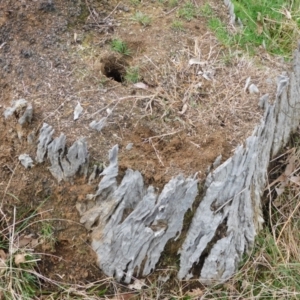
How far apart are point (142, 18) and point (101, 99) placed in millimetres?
696

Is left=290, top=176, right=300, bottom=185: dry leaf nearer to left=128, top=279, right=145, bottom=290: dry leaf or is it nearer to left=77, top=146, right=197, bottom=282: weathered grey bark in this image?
left=77, top=146, right=197, bottom=282: weathered grey bark

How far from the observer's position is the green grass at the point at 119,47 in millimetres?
3143

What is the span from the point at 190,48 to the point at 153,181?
A: 3.10ft

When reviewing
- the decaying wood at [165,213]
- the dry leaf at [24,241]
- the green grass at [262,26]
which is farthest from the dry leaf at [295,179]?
the dry leaf at [24,241]

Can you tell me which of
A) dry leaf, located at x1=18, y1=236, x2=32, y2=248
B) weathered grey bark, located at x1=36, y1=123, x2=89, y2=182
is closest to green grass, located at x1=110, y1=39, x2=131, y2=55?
weathered grey bark, located at x1=36, y1=123, x2=89, y2=182

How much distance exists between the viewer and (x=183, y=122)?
2.87 metres

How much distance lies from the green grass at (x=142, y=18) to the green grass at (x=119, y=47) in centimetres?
22

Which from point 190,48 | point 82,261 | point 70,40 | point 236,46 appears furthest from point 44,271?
point 236,46

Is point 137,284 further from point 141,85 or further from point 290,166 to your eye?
point 290,166

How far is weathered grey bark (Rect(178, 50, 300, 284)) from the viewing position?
270 centimetres

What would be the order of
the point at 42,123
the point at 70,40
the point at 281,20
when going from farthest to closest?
the point at 281,20 < the point at 70,40 < the point at 42,123

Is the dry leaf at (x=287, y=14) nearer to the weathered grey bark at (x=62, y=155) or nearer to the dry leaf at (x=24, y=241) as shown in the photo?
the weathered grey bark at (x=62, y=155)

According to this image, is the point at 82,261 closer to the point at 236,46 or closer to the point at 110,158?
the point at 110,158

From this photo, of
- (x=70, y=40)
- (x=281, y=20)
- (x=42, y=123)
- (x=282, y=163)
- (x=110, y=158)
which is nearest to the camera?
(x=110, y=158)
